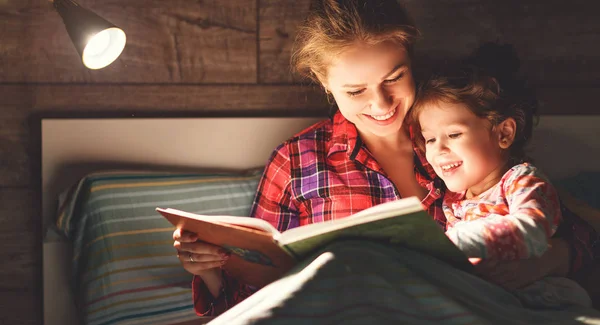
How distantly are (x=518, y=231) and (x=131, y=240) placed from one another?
0.97m

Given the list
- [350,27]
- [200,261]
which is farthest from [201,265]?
[350,27]

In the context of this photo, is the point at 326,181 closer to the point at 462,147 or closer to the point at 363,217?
the point at 462,147

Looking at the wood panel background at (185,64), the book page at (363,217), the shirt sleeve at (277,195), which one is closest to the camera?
the book page at (363,217)

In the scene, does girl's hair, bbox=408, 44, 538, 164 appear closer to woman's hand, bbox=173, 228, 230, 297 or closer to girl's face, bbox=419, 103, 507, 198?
girl's face, bbox=419, 103, 507, 198

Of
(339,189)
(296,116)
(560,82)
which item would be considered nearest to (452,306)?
(339,189)

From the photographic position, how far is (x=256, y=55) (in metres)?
1.76

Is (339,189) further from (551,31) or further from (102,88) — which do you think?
(551,31)

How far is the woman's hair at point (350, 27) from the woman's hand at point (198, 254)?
0.53 meters

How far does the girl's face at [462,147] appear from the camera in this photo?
4.35 ft

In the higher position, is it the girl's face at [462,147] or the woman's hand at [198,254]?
the girl's face at [462,147]

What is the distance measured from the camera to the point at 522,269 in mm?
1215

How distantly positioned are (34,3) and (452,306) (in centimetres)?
142

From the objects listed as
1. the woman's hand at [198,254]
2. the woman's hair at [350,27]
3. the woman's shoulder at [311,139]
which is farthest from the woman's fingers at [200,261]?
the woman's hair at [350,27]

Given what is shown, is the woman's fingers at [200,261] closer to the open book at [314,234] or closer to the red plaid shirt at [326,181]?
the open book at [314,234]
